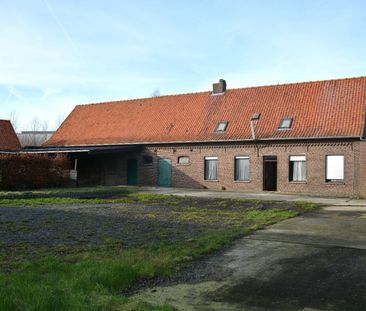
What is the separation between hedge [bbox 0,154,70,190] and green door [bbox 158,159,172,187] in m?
6.19

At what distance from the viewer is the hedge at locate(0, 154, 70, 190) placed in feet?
77.4

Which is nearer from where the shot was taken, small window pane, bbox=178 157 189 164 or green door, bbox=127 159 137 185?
small window pane, bbox=178 157 189 164

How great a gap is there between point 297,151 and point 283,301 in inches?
794

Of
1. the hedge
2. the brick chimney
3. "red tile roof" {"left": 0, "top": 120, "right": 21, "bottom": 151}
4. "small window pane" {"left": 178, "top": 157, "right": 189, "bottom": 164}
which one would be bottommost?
the hedge

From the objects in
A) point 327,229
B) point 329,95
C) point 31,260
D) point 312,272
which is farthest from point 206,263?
point 329,95

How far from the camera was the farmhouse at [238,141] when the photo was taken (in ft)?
78.8

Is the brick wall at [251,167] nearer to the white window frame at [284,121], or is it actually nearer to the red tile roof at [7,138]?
the white window frame at [284,121]

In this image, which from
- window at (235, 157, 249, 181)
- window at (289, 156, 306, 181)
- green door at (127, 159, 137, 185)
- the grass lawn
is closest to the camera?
the grass lawn

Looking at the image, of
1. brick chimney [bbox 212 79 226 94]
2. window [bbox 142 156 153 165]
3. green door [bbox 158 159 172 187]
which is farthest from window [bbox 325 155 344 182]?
window [bbox 142 156 153 165]

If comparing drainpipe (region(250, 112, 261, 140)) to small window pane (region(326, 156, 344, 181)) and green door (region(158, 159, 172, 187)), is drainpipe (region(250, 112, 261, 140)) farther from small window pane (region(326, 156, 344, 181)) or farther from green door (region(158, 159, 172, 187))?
green door (region(158, 159, 172, 187))

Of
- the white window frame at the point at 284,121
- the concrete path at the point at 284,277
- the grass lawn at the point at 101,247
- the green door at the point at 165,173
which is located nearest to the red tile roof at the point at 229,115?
the white window frame at the point at 284,121

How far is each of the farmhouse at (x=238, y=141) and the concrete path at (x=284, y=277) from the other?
14059mm

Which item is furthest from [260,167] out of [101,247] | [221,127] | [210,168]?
[101,247]

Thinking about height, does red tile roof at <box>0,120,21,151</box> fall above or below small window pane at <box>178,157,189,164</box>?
above
